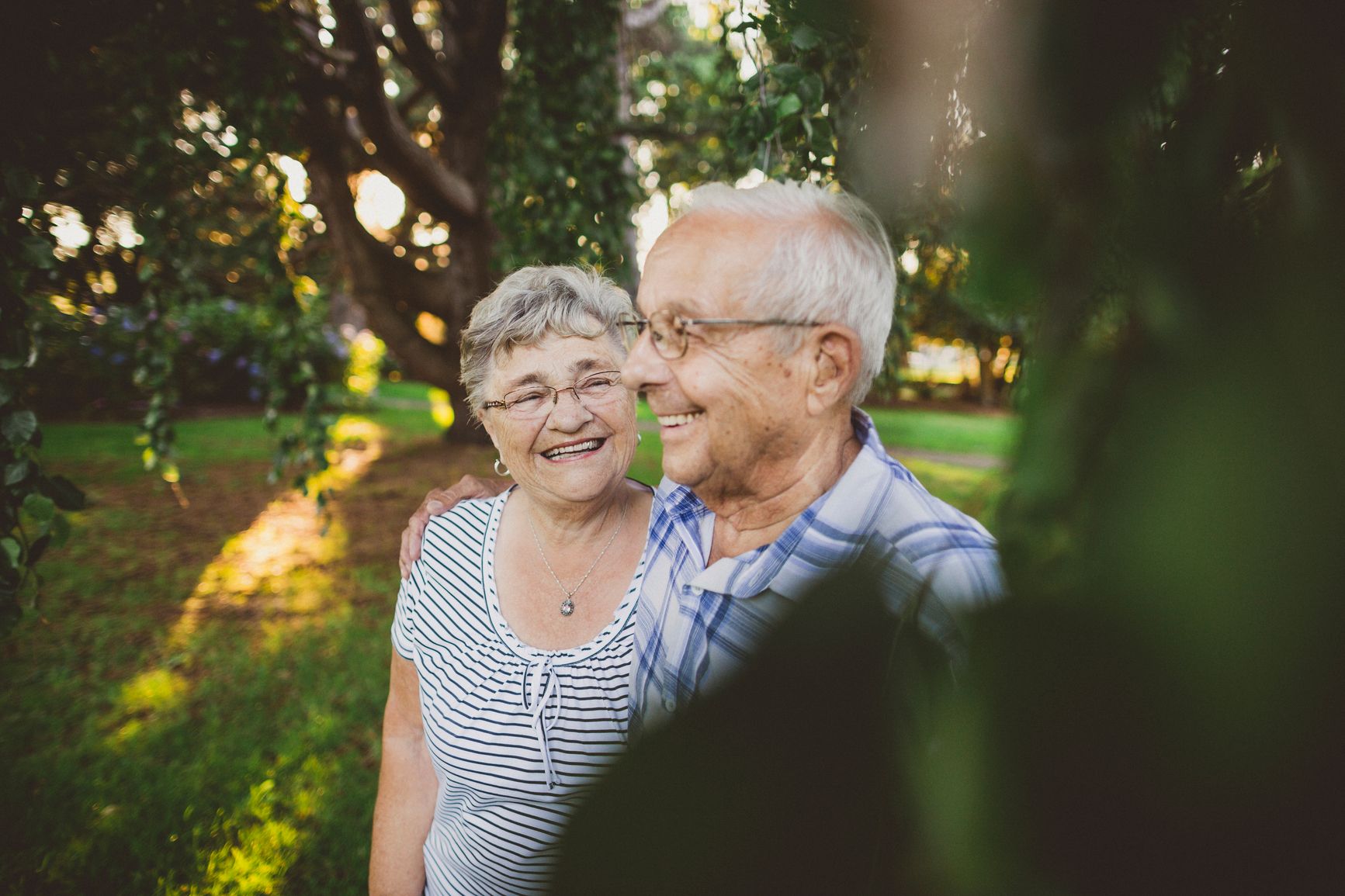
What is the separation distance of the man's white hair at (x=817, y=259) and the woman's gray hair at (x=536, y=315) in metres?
0.76

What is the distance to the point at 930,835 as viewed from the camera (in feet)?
0.99

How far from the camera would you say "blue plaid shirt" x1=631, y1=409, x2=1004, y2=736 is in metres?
1.29

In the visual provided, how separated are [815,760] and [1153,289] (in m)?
0.24

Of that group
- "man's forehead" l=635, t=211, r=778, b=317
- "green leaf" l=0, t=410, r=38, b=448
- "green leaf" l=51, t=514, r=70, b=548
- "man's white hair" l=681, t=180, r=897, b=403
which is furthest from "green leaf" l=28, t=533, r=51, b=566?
"man's white hair" l=681, t=180, r=897, b=403

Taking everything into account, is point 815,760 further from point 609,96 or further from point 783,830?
point 609,96

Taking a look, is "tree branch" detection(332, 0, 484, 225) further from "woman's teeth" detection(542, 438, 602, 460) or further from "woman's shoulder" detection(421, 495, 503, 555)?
"woman's teeth" detection(542, 438, 602, 460)

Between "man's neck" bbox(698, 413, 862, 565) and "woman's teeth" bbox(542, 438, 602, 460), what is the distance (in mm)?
670

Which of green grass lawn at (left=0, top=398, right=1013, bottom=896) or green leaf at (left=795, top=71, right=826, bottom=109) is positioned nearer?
green leaf at (left=795, top=71, right=826, bottom=109)

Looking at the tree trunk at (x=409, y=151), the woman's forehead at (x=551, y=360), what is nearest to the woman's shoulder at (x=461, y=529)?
the woman's forehead at (x=551, y=360)

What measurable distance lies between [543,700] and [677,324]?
111 centimetres

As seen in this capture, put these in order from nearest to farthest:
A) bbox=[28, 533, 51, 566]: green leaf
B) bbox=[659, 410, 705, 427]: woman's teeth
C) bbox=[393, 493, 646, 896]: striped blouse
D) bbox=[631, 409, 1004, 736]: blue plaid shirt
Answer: bbox=[631, 409, 1004, 736]: blue plaid shirt, bbox=[659, 410, 705, 427]: woman's teeth, bbox=[393, 493, 646, 896]: striped blouse, bbox=[28, 533, 51, 566]: green leaf

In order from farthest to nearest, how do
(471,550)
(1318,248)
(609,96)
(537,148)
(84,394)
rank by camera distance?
(84,394) → (609,96) → (537,148) → (471,550) → (1318,248)

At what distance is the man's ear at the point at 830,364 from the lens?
4.71 ft

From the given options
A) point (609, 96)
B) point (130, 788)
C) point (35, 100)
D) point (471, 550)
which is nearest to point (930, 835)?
point (471, 550)
